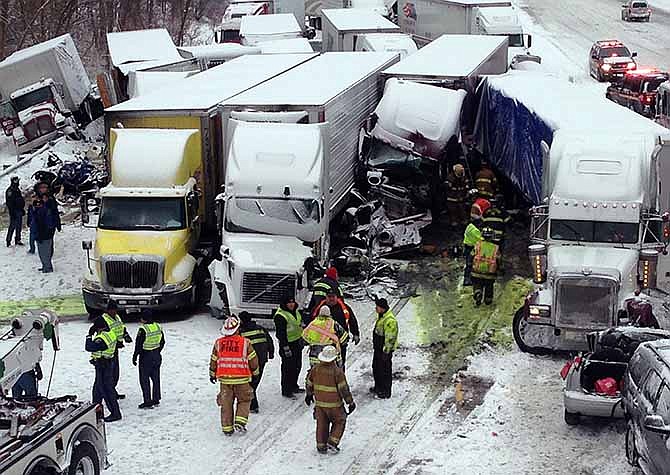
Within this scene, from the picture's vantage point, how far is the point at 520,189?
21078 millimetres

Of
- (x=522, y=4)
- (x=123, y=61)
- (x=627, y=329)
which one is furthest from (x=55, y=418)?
(x=522, y=4)

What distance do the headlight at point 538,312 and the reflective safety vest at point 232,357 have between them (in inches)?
181

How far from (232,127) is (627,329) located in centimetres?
885

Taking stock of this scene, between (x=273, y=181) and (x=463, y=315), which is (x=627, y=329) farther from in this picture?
(x=273, y=181)

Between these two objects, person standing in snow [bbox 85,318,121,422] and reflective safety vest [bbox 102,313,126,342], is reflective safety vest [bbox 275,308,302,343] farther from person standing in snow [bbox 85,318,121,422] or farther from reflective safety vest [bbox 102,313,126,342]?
person standing in snow [bbox 85,318,121,422]

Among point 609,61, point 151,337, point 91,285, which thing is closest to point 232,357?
point 151,337

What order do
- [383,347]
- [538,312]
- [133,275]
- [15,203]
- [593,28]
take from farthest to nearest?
[593,28] < [15,203] < [133,275] < [538,312] < [383,347]

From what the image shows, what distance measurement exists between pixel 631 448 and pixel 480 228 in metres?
7.70

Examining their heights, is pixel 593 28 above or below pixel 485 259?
below

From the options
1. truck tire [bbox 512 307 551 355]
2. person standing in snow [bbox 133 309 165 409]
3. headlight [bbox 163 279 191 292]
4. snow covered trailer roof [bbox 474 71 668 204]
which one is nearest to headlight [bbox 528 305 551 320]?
truck tire [bbox 512 307 551 355]

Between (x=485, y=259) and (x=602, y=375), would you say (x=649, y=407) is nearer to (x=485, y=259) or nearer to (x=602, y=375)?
(x=602, y=375)

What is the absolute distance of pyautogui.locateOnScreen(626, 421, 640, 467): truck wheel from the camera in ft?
36.7

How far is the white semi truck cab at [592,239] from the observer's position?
590 inches

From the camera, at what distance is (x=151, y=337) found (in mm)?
13562
